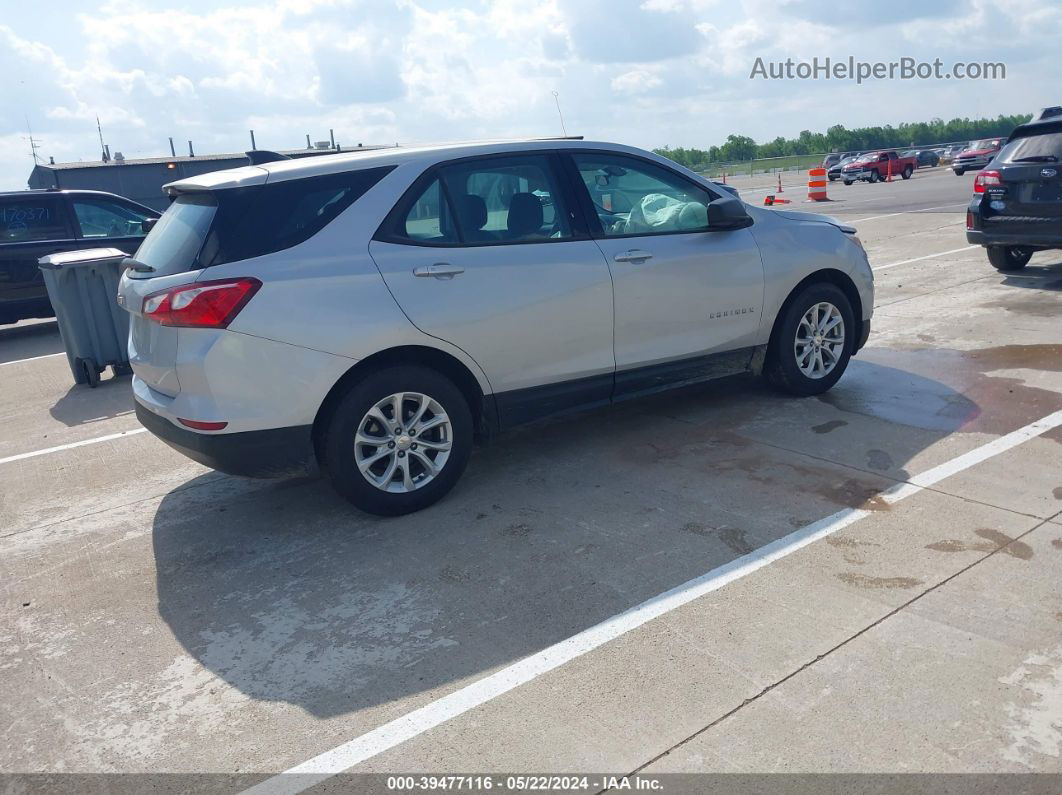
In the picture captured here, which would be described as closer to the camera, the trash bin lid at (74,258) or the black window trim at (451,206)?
the black window trim at (451,206)

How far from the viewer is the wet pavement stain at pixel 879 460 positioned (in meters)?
5.24

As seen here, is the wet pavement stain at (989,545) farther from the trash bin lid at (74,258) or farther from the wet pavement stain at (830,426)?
the trash bin lid at (74,258)

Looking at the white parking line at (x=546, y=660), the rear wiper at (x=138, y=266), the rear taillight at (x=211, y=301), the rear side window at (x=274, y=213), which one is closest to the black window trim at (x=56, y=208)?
the rear wiper at (x=138, y=266)

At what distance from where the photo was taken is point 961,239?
14516 mm

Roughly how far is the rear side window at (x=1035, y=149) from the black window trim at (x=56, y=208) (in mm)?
11001

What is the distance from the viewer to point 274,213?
4613 mm

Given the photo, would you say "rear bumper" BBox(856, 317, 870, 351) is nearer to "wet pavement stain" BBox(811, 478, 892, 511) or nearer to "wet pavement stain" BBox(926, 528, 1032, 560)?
"wet pavement stain" BBox(811, 478, 892, 511)

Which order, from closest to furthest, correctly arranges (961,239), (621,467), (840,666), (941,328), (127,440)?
1. (840,666)
2. (621,467)
3. (127,440)
4. (941,328)
5. (961,239)

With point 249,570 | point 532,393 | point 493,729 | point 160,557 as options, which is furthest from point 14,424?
point 493,729

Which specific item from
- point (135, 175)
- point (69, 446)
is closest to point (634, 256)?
point (69, 446)

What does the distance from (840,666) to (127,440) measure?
5461 mm

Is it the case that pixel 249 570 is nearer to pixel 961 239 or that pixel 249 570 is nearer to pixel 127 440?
pixel 127 440

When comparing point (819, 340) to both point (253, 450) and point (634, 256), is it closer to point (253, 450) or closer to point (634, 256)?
point (634, 256)

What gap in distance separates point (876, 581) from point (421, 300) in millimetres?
2526
